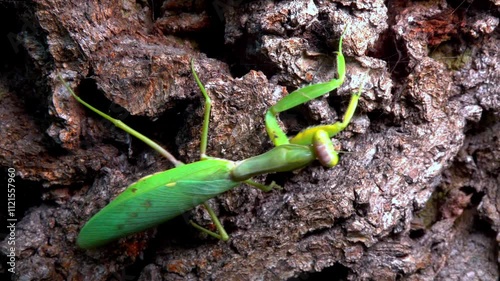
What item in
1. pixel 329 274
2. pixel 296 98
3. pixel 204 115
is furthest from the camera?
pixel 329 274

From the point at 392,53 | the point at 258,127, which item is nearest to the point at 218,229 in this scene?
the point at 258,127

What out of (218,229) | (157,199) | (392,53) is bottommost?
(218,229)

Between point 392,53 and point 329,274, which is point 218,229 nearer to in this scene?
point 329,274

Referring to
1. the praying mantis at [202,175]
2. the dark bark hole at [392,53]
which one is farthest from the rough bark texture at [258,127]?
the praying mantis at [202,175]

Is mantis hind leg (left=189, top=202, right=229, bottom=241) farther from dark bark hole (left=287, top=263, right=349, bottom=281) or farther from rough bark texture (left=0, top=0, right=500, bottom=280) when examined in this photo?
dark bark hole (left=287, top=263, right=349, bottom=281)

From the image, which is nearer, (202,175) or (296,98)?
(296,98)

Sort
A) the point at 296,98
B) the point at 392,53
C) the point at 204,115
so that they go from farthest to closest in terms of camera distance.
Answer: the point at 392,53, the point at 204,115, the point at 296,98

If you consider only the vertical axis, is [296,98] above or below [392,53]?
below
